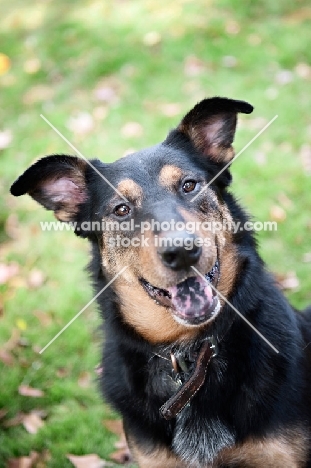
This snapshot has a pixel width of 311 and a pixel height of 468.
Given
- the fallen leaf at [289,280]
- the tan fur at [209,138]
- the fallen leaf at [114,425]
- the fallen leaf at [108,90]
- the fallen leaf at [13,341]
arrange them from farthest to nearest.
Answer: the fallen leaf at [108,90]
the fallen leaf at [289,280]
the fallen leaf at [13,341]
the fallen leaf at [114,425]
the tan fur at [209,138]

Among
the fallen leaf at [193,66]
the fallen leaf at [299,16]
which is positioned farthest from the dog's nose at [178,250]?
the fallen leaf at [299,16]

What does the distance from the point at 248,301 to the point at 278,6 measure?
8468mm

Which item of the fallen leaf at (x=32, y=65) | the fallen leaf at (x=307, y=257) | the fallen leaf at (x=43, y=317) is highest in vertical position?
the fallen leaf at (x=32, y=65)

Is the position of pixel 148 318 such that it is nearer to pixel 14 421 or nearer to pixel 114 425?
pixel 114 425

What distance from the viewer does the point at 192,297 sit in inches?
114

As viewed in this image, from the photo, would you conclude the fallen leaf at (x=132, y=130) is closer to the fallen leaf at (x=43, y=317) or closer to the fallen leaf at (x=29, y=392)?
the fallen leaf at (x=43, y=317)

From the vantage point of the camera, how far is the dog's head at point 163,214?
112 inches

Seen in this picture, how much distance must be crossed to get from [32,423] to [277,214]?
11.2 ft

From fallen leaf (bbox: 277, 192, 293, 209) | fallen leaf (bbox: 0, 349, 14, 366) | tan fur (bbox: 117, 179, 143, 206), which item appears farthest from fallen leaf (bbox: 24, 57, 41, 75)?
tan fur (bbox: 117, 179, 143, 206)

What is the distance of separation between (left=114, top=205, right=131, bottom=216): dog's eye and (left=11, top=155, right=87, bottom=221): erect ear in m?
0.39

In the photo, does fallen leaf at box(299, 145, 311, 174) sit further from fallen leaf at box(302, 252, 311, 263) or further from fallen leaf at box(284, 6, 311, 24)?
fallen leaf at box(284, 6, 311, 24)

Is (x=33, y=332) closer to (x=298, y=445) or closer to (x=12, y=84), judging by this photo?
(x=298, y=445)

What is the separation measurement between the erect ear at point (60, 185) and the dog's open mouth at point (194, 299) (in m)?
0.98

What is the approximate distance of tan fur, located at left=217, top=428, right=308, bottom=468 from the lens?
9.96ft
